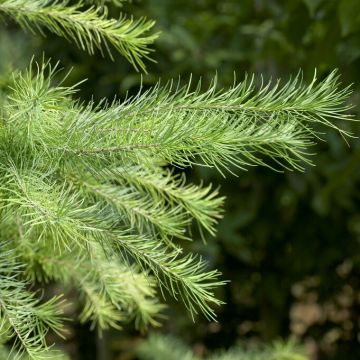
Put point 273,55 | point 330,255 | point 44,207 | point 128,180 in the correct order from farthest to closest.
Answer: point 330,255 < point 273,55 < point 128,180 < point 44,207

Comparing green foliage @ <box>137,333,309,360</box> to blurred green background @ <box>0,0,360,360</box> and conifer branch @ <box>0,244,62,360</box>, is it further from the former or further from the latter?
conifer branch @ <box>0,244,62,360</box>

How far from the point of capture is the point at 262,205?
5.55ft

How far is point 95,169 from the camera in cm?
52

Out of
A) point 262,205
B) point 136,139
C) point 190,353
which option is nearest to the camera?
point 136,139

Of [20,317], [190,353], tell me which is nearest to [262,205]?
[190,353]

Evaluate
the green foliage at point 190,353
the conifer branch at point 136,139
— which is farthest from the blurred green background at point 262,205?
the conifer branch at point 136,139

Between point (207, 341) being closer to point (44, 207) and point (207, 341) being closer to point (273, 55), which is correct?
point (273, 55)

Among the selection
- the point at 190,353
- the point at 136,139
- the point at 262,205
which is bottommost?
the point at 190,353

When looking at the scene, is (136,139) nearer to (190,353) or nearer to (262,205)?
(190,353)

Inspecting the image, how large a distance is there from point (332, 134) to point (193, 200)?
86 centimetres

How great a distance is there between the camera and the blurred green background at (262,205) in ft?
4.83

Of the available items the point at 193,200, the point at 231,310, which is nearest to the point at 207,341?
the point at 231,310

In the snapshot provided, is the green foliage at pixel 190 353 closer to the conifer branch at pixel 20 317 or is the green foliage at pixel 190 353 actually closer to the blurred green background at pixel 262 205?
the blurred green background at pixel 262 205

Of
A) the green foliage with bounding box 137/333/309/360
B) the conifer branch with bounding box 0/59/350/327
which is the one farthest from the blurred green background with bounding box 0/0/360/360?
the conifer branch with bounding box 0/59/350/327
